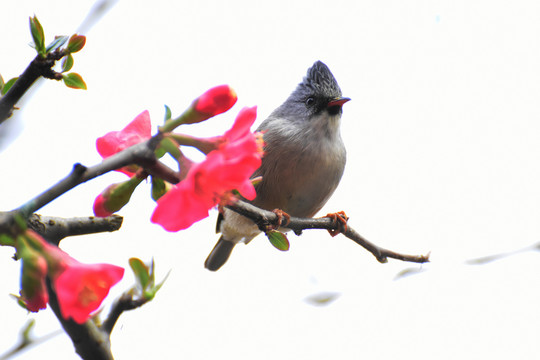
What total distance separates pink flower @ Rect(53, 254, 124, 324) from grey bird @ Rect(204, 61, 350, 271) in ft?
10.8

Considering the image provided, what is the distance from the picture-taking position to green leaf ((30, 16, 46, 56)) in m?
1.46

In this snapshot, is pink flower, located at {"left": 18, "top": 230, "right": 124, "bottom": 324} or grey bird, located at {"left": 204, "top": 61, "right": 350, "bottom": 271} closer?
pink flower, located at {"left": 18, "top": 230, "right": 124, "bottom": 324}

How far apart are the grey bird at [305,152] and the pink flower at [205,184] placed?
126 inches

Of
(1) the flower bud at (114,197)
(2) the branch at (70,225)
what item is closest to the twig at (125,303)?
(2) the branch at (70,225)

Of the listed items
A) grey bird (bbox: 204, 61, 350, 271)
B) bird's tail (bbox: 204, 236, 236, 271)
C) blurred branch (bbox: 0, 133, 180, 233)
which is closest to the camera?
blurred branch (bbox: 0, 133, 180, 233)

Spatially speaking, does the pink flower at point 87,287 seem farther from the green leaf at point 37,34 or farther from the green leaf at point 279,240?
the green leaf at point 279,240

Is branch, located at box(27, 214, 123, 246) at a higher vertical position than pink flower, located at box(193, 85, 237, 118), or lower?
lower

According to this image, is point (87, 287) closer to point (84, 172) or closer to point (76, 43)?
point (84, 172)

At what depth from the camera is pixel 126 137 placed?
1194mm

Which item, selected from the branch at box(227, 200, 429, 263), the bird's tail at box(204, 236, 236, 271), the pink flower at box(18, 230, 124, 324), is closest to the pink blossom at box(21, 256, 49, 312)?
the pink flower at box(18, 230, 124, 324)

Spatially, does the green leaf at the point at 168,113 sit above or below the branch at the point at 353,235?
above

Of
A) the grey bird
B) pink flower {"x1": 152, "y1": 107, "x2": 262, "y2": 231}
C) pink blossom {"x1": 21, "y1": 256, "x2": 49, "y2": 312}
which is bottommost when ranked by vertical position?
the grey bird

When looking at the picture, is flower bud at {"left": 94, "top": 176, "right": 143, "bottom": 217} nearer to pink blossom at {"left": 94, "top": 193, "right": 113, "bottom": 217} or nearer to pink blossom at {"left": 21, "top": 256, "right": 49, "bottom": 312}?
pink blossom at {"left": 94, "top": 193, "right": 113, "bottom": 217}

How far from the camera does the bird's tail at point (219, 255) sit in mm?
5602
